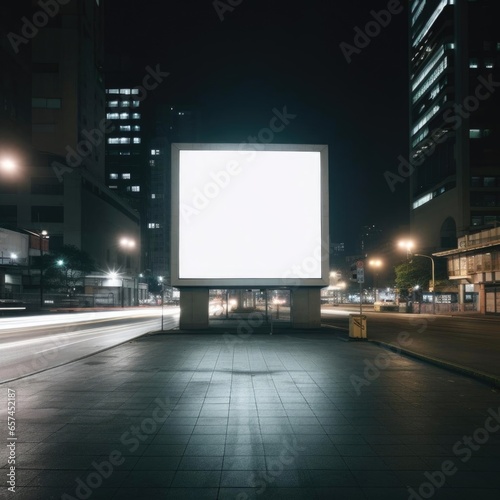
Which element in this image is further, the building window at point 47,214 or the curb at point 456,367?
the building window at point 47,214

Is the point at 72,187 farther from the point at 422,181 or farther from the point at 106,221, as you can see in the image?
the point at 422,181

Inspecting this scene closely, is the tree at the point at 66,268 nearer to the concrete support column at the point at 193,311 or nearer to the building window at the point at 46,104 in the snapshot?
the building window at the point at 46,104

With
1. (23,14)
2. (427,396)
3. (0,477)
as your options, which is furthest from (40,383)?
(23,14)

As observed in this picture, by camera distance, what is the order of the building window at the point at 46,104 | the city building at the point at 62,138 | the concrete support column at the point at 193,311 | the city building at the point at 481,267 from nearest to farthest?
the concrete support column at the point at 193,311
the city building at the point at 481,267
the city building at the point at 62,138
the building window at the point at 46,104

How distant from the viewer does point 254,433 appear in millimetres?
7543

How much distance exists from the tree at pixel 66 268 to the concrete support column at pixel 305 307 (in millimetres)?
49293

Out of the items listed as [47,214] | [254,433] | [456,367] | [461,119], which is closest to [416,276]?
[461,119]

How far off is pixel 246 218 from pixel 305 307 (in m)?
5.62

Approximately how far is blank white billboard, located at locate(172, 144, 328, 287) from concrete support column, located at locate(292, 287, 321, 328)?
1.35 meters

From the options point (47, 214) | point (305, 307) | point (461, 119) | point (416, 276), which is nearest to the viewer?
point (305, 307)

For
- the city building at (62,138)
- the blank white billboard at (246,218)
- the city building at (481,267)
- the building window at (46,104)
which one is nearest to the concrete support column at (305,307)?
the blank white billboard at (246,218)

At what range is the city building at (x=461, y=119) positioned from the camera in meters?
82.2

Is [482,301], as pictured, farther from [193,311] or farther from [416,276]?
[193,311]

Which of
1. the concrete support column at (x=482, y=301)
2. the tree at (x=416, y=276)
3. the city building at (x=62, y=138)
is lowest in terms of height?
the concrete support column at (x=482, y=301)
